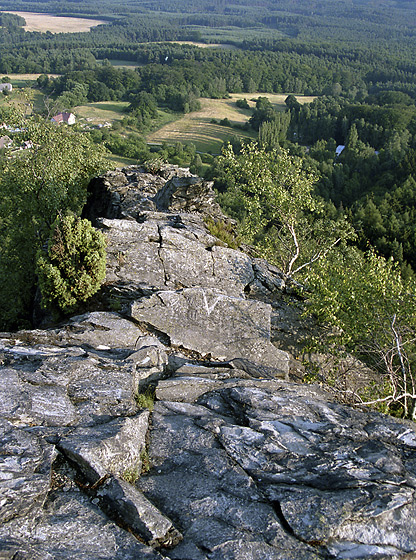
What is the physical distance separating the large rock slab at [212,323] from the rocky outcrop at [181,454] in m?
0.07

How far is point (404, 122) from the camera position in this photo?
508 feet

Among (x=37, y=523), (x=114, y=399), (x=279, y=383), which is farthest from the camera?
(x=279, y=383)

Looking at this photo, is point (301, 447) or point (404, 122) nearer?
point (301, 447)

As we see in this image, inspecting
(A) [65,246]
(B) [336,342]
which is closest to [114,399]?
(A) [65,246]

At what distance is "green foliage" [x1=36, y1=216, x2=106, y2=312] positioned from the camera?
1756cm

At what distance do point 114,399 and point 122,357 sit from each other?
8.77 ft

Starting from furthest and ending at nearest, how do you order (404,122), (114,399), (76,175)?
(404,122), (76,175), (114,399)

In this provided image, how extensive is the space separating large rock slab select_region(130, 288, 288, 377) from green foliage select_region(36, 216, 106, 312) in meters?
2.81

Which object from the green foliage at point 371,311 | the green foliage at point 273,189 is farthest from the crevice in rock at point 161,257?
the green foliage at point 273,189

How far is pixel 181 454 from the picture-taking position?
32.2 ft

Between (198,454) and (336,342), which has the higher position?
(198,454)

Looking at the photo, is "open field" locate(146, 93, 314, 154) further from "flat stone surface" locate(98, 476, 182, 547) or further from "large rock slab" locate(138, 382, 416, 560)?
"flat stone surface" locate(98, 476, 182, 547)

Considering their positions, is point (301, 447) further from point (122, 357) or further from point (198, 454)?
point (122, 357)

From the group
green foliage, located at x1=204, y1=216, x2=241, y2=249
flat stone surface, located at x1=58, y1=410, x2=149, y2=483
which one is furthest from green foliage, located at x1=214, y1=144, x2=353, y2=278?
flat stone surface, located at x1=58, y1=410, x2=149, y2=483
